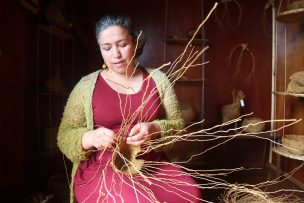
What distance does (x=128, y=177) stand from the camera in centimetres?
120

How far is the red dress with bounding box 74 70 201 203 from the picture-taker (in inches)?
46.3

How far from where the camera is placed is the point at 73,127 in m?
1.40

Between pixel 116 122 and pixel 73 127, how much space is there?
186 millimetres

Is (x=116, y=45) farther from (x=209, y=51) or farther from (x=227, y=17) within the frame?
(x=227, y=17)

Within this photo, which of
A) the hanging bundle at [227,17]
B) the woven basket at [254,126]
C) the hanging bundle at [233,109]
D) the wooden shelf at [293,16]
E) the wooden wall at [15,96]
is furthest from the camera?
the hanging bundle at [227,17]

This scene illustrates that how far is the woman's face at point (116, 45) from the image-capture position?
4.46 feet

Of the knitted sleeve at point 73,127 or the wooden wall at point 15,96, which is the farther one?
the wooden wall at point 15,96

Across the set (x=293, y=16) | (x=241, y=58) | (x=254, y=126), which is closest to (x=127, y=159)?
(x=293, y=16)

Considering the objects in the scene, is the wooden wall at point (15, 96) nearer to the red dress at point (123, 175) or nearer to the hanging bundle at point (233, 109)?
the red dress at point (123, 175)

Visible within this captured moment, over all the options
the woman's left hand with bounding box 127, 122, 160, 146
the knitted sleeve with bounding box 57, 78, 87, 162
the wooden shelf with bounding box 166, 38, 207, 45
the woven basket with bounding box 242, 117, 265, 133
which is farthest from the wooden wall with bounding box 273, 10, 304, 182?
the knitted sleeve with bounding box 57, 78, 87, 162

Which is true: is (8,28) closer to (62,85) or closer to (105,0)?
(62,85)

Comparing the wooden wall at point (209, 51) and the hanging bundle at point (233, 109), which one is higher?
the wooden wall at point (209, 51)

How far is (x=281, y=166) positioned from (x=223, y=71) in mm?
1008

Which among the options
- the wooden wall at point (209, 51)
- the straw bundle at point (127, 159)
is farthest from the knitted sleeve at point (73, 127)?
the wooden wall at point (209, 51)
